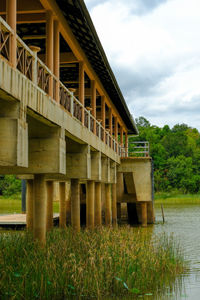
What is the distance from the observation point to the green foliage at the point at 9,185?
69.4 m

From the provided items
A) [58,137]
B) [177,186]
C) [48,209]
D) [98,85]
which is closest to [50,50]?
[58,137]

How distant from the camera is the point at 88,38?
49.7 feet

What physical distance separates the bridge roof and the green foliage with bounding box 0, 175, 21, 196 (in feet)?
157

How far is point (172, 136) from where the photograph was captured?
9519cm

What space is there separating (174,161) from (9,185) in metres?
31.2

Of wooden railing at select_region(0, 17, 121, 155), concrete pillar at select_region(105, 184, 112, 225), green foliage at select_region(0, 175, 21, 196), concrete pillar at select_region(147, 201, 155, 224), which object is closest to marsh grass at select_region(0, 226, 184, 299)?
wooden railing at select_region(0, 17, 121, 155)

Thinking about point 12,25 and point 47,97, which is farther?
point 47,97

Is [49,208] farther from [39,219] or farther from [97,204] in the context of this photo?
[39,219]

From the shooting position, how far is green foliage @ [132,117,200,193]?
80.5 meters

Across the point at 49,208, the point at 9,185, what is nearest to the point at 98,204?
the point at 49,208

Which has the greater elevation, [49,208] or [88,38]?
[88,38]

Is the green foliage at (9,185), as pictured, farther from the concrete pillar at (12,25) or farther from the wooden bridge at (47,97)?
the concrete pillar at (12,25)

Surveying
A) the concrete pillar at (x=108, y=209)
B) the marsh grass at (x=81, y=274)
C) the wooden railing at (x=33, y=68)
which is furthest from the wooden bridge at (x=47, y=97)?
the concrete pillar at (x=108, y=209)

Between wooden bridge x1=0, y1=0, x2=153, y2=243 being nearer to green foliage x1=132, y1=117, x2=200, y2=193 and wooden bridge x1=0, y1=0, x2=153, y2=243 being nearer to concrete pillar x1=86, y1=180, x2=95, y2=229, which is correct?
concrete pillar x1=86, y1=180, x2=95, y2=229
